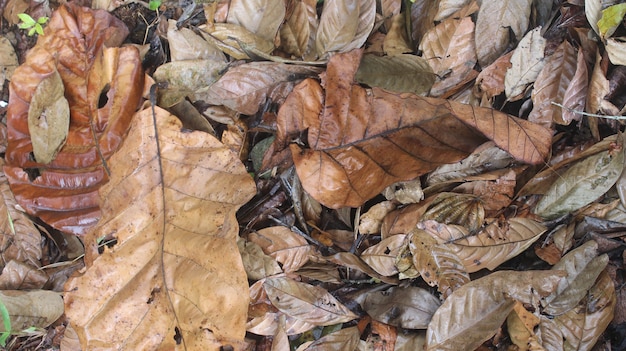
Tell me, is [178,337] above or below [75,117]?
below

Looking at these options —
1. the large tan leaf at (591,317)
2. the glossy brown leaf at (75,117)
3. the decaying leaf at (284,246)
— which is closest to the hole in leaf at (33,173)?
the glossy brown leaf at (75,117)

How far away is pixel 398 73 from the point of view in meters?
1.61

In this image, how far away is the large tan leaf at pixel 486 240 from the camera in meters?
1.52

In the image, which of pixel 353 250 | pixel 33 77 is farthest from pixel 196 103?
pixel 353 250

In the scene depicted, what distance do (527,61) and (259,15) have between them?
0.88 metres

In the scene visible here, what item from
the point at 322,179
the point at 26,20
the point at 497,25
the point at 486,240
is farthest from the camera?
the point at 26,20

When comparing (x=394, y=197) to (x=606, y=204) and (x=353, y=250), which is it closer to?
(x=353, y=250)

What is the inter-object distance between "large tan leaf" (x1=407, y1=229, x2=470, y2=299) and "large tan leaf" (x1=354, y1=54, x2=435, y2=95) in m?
0.48

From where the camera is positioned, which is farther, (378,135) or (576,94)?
(576,94)

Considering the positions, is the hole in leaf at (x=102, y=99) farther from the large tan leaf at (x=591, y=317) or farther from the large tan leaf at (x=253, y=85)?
the large tan leaf at (x=591, y=317)

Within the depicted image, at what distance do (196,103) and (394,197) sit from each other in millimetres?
740

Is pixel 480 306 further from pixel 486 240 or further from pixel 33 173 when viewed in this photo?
pixel 33 173

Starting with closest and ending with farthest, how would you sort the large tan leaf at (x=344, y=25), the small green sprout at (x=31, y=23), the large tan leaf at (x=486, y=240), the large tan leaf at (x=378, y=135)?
1. the large tan leaf at (x=378, y=135)
2. the large tan leaf at (x=486, y=240)
3. the large tan leaf at (x=344, y=25)
4. the small green sprout at (x=31, y=23)

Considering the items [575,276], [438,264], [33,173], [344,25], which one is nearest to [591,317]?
[575,276]
